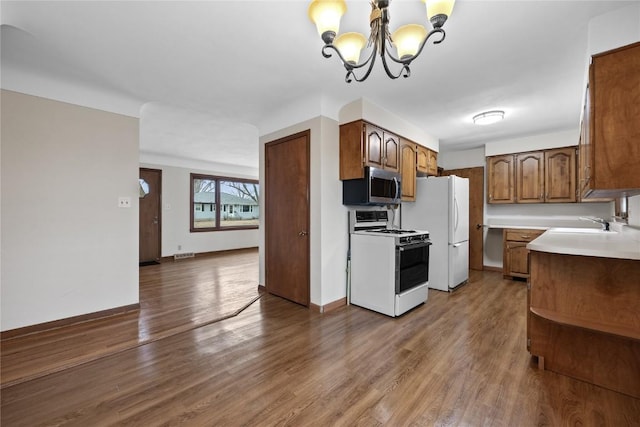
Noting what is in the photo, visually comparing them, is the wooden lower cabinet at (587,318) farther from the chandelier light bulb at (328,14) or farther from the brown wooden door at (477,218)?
the brown wooden door at (477,218)

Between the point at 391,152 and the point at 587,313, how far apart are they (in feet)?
8.02

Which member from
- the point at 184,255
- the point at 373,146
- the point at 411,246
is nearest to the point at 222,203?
the point at 184,255

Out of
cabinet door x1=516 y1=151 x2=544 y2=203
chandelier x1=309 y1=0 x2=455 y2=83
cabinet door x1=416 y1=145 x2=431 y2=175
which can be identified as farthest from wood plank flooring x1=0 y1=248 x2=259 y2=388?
cabinet door x1=516 y1=151 x2=544 y2=203

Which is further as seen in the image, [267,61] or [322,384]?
[267,61]

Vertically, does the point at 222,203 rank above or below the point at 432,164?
below

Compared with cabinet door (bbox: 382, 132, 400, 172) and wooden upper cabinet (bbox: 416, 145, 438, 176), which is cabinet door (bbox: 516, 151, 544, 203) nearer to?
wooden upper cabinet (bbox: 416, 145, 438, 176)

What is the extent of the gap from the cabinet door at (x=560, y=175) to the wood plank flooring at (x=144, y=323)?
15.9 feet

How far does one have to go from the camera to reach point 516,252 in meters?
4.41

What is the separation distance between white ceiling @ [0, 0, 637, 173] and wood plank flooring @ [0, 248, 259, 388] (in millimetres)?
2263

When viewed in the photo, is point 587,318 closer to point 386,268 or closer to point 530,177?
point 386,268

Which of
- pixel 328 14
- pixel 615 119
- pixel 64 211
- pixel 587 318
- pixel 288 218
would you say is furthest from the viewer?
pixel 288 218

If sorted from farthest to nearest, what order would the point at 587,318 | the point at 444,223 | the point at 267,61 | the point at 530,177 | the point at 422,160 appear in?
the point at 530,177 → the point at 422,160 → the point at 444,223 → the point at 267,61 → the point at 587,318

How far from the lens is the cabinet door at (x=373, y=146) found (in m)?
3.16

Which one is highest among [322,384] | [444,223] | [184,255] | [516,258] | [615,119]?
[615,119]
